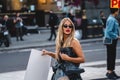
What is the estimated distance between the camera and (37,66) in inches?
277

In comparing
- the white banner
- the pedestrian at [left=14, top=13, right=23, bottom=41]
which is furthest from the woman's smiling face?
the pedestrian at [left=14, top=13, right=23, bottom=41]

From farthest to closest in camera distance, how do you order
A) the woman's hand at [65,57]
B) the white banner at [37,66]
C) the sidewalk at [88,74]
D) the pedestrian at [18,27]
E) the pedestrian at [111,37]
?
the pedestrian at [18,27] < the sidewalk at [88,74] < the pedestrian at [111,37] < the white banner at [37,66] < the woman's hand at [65,57]

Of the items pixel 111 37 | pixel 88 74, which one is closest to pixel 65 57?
pixel 111 37

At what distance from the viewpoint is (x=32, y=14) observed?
32.8 m

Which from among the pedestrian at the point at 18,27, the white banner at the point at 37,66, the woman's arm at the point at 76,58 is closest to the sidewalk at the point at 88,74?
the white banner at the point at 37,66

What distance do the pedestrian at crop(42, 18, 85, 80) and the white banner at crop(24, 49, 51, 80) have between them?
4.4 inches

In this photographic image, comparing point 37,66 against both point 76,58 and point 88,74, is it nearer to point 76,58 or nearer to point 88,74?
point 76,58

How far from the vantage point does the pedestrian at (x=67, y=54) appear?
691 centimetres

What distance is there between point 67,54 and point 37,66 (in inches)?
19.4

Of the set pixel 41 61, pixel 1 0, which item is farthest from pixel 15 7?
pixel 41 61

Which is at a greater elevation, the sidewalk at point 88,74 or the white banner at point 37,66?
the white banner at point 37,66

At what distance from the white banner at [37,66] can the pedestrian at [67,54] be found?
11cm

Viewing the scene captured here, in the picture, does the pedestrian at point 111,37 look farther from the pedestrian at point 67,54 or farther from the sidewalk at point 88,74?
the pedestrian at point 67,54

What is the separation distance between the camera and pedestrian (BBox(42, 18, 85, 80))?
691cm
